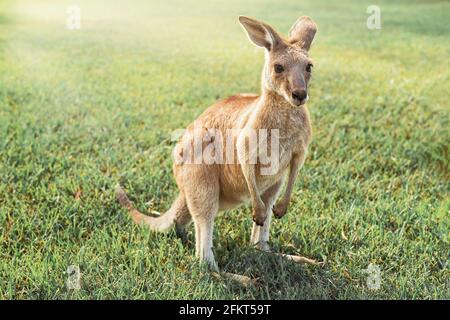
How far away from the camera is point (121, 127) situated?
4547 millimetres

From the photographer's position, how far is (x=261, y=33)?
2.43 m

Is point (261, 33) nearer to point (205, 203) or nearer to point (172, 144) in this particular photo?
point (205, 203)

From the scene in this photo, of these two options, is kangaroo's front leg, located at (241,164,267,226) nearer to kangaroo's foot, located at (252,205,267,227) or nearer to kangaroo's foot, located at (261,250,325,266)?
kangaroo's foot, located at (252,205,267,227)

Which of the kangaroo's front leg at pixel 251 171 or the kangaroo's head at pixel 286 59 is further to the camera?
the kangaroo's front leg at pixel 251 171

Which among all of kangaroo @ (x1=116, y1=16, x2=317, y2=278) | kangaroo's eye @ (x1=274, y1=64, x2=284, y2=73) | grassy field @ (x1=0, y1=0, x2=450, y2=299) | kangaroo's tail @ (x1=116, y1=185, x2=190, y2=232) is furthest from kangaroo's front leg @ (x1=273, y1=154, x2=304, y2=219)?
kangaroo's tail @ (x1=116, y1=185, x2=190, y2=232)

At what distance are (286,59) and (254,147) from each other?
16.7 inches

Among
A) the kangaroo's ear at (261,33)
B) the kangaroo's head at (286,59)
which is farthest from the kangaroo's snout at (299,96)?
the kangaroo's ear at (261,33)

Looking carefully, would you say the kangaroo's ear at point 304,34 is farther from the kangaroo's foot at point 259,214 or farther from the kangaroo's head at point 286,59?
the kangaroo's foot at point 259,214

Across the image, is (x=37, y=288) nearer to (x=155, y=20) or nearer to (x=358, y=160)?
(x=358, y=160)

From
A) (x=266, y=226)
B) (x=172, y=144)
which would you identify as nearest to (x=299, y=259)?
(x=266, y=226)

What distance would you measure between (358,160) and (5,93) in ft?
10.3

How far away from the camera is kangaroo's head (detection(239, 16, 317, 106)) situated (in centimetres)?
229

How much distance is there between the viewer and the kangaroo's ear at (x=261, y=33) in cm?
238
